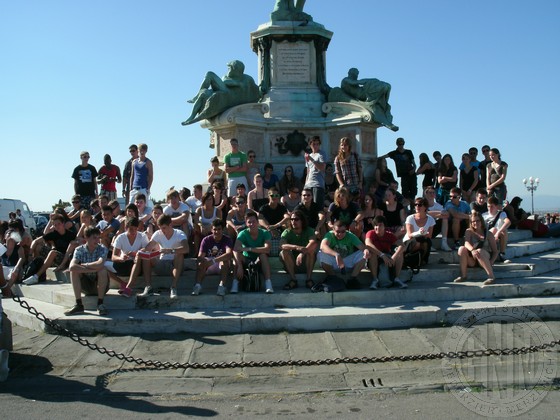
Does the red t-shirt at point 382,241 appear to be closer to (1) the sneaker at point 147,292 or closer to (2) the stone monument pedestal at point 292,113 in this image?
(1) the sneaker at point 147,292

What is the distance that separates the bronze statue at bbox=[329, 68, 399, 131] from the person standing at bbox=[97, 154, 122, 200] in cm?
545

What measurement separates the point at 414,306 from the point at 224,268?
2.61m

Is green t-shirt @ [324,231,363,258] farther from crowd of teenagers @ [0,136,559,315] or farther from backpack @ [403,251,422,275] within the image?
backpack @ [403,251,422,275]

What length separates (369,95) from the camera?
46.0 ft

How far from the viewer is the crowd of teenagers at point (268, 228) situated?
26.9 feet

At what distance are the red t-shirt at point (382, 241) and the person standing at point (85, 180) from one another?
692 cm

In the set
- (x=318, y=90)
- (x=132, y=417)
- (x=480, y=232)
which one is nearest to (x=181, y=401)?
(x=132, y=417)

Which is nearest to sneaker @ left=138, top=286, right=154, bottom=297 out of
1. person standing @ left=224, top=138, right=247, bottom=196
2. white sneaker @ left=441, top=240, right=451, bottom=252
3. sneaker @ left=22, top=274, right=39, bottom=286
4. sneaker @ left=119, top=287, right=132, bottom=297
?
sneaker @ left=119, top=287, right=132, bottom=297

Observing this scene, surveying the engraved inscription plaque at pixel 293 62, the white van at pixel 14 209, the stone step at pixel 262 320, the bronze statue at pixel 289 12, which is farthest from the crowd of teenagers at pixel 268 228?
the white van at pixel 14 209

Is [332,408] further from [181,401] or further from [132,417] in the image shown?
[132,417]

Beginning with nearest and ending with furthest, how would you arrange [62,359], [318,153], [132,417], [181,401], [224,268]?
[132,417], [181,401], [62,359], [224,268], [318,153]

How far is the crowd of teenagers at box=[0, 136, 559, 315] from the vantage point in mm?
8203

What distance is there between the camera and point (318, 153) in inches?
426

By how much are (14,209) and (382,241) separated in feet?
68.8
